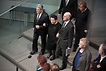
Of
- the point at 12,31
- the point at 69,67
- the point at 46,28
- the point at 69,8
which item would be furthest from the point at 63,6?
the point at 12,31

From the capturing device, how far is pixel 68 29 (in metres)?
5.53

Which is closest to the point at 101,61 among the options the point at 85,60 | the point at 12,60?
the point at 85,60

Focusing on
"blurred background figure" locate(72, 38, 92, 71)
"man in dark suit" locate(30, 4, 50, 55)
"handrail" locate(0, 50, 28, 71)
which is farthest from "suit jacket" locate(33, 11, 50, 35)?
"blurred background figure" locate(72, 38, 92, 71)

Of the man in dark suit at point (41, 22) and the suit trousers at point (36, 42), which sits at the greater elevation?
the man in dark suit at point (41, 22)

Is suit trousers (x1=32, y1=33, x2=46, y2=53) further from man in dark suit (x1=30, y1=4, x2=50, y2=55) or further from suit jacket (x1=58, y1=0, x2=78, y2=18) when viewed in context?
suit jacket (x1=58, y1=0, x2=78, y2=18)

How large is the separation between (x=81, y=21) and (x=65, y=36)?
0.66 m

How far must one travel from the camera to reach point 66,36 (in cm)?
562

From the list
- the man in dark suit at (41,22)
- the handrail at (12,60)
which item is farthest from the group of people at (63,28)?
the handrail at (12,60)

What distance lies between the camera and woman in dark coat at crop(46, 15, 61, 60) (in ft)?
19.5

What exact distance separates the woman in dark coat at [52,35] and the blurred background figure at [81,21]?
1.55ft

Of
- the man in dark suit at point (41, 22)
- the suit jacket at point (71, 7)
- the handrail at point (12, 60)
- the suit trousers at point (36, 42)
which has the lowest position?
the handrail at point (12, 60)

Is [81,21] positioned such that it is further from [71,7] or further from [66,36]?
[66,36]

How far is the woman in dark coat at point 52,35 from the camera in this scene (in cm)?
595

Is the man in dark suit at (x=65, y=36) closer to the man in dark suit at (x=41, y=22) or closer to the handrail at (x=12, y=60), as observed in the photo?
the man in dark suit at (x=41, y=22)
